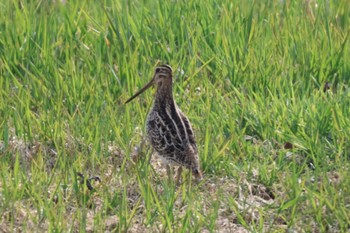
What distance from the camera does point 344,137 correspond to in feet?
20.8

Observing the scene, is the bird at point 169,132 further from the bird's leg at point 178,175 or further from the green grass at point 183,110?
the green grass at point 183,110

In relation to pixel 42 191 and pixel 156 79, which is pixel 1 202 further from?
pixel 156 79

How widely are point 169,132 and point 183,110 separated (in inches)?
33.2

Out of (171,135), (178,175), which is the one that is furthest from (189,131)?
(178,175)

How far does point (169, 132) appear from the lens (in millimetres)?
5980

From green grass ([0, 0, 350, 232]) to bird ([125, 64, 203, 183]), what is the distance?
0.13 metres

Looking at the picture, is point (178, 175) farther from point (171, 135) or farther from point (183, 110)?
point (183, 110)

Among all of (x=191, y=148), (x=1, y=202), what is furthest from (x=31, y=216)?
(x=191, y=148)

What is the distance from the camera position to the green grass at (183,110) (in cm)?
555

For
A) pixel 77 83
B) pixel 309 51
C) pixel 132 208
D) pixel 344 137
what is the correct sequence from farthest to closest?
pixel 309 51, pixel 77 83, pixel 344 137, pixel 132 208

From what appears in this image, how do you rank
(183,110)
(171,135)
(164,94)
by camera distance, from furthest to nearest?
1. (183,110)
2. (164,94)
3. (171,135)

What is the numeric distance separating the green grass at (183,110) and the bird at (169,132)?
126 mm

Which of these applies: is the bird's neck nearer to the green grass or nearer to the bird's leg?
the green grass

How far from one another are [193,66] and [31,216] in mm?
2214
